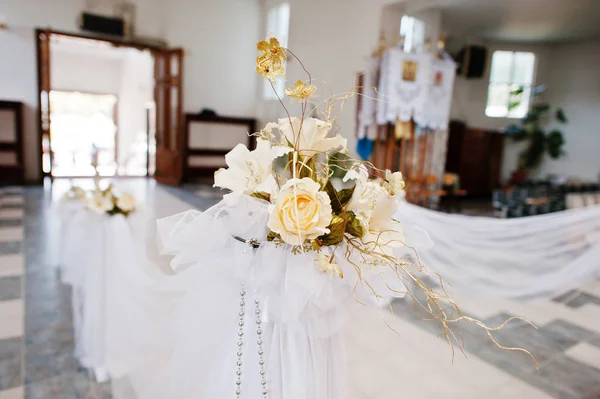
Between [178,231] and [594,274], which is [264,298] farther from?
[594,274]

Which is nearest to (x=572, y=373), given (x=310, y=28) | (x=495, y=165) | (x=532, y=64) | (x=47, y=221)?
(x=47, y=221)

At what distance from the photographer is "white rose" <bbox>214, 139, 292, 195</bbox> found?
30.4 inches

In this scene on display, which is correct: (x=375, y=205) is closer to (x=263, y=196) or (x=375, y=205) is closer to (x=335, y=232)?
(x=335, y=232)

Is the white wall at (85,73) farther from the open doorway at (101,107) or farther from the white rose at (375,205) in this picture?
the white rose at (375,205)

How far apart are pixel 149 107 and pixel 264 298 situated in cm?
971

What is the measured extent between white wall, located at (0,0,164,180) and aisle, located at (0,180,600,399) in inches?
Answer: 179

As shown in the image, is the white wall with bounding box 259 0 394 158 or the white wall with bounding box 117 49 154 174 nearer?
the white wall with bounding box 259 0 394 158

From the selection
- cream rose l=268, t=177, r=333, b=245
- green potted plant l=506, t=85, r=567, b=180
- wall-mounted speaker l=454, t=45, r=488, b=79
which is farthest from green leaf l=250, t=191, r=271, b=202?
green potted plant l=506, t=85, r=567, b=180

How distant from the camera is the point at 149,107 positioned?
9.59 m

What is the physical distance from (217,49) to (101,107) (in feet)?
23.6

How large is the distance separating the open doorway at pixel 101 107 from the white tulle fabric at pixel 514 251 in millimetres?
7556

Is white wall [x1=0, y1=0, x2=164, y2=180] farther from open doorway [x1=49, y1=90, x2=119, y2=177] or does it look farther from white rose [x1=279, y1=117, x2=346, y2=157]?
white rose [x1=279, y1=117, x2=346, y2=157]

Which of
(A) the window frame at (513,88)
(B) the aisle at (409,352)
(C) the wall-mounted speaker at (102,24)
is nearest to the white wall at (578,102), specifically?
(A) the window frame at (513,88)

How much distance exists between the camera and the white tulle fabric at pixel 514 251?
9.11 ft
